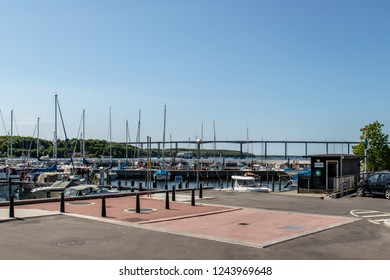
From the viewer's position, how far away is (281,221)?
56.3 ft

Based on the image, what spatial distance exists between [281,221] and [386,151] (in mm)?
30932

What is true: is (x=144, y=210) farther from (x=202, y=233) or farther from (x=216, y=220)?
(x=202, y=233)

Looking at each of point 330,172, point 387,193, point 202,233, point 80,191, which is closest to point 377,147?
point 330,172

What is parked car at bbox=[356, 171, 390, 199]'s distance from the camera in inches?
1017

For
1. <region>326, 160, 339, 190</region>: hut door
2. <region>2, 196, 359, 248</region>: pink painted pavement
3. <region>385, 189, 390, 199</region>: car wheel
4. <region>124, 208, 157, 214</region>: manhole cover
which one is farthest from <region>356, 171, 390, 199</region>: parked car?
<region>124, 208, 157, 214</region>: manhole cover

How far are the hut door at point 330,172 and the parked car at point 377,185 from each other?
3559 mm

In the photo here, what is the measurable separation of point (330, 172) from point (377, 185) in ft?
16.1

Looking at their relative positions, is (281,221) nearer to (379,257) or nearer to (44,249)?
(379,257)

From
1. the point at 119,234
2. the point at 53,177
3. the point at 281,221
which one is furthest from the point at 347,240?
the point at 53,177

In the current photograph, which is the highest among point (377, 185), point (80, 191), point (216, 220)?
point (377, 185)

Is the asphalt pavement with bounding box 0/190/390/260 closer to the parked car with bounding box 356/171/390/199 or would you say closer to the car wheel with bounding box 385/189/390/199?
the car wheel with bounding box 385/189/390/199

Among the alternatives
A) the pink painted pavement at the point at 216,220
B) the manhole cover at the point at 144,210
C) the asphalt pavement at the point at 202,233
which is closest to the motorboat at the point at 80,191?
the pink painted pavement at the point at 216,220

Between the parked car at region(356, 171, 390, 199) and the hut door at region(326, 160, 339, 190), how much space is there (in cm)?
356

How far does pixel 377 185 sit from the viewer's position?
26.2 m
